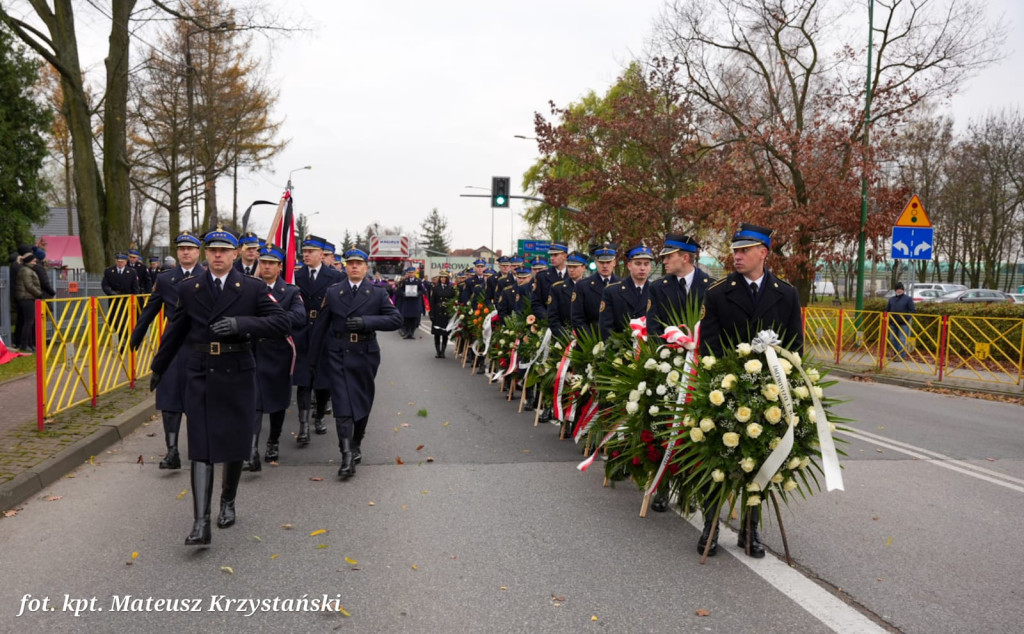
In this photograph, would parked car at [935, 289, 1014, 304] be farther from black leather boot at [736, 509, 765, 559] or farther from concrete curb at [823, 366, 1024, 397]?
black leather boot at [736, 509, 765, 559]

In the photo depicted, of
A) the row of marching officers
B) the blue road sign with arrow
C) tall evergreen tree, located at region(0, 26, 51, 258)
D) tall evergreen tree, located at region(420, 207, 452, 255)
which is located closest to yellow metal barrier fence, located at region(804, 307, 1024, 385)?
the blue road sign with arrow

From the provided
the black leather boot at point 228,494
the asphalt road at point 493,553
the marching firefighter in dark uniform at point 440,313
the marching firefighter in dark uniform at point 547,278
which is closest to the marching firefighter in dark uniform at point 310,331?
the asphalt road at point 493,553

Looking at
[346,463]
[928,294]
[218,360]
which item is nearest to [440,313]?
[346,463]

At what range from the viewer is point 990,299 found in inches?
1451

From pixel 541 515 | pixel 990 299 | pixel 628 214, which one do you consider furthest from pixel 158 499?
pixel 990 299

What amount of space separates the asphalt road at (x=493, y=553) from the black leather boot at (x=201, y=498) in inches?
5.1

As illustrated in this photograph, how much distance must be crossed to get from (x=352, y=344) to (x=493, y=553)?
107 inches

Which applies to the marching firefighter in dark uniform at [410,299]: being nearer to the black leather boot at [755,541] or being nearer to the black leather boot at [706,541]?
the black leather boot at [706,541]

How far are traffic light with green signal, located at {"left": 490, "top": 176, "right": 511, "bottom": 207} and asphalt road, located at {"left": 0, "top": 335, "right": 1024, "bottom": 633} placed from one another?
21.2m

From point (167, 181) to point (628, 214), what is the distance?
18.9 meters

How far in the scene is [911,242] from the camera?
15.0 metres

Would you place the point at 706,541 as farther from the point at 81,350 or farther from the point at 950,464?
the point at 81,350

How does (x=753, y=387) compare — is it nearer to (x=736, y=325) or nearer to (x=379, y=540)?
(x=736, y=325)

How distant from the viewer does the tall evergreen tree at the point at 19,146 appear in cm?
2045
